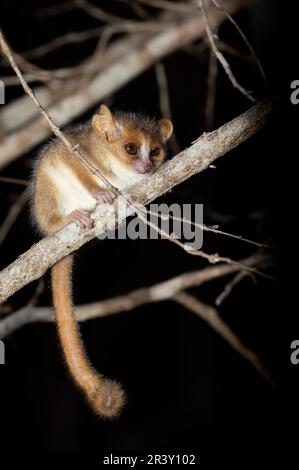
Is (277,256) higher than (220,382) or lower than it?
lower

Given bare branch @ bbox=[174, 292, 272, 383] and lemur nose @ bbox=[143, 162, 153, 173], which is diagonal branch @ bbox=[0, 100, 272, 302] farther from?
bare branch @ bbox=[174, 292, 272, 383]

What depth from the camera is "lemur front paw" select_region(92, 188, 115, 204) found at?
10.4ft

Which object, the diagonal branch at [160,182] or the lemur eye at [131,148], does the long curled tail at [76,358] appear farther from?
the lemur eye at [131,148]

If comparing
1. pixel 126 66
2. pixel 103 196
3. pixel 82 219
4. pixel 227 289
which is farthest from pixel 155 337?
pixel 82 219

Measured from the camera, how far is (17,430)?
6938 mm

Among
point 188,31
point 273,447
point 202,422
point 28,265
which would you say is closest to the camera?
point 28,265

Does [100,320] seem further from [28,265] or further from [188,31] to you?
[28,265]

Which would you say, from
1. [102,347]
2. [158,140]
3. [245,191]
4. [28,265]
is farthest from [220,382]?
[28,265]

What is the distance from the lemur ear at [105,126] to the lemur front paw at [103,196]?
1.62ft

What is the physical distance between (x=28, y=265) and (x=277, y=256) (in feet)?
5.84

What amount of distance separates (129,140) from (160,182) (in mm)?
949

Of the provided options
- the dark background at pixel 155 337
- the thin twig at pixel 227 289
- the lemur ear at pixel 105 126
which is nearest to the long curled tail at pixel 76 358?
the lemur ear at pixel 105 126

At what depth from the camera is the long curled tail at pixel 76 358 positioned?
9.67 ft

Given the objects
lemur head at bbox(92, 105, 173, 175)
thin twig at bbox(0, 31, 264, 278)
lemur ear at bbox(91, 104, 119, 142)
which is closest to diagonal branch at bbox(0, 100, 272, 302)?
thin twig at bbox(0, 31, 264, 278)
